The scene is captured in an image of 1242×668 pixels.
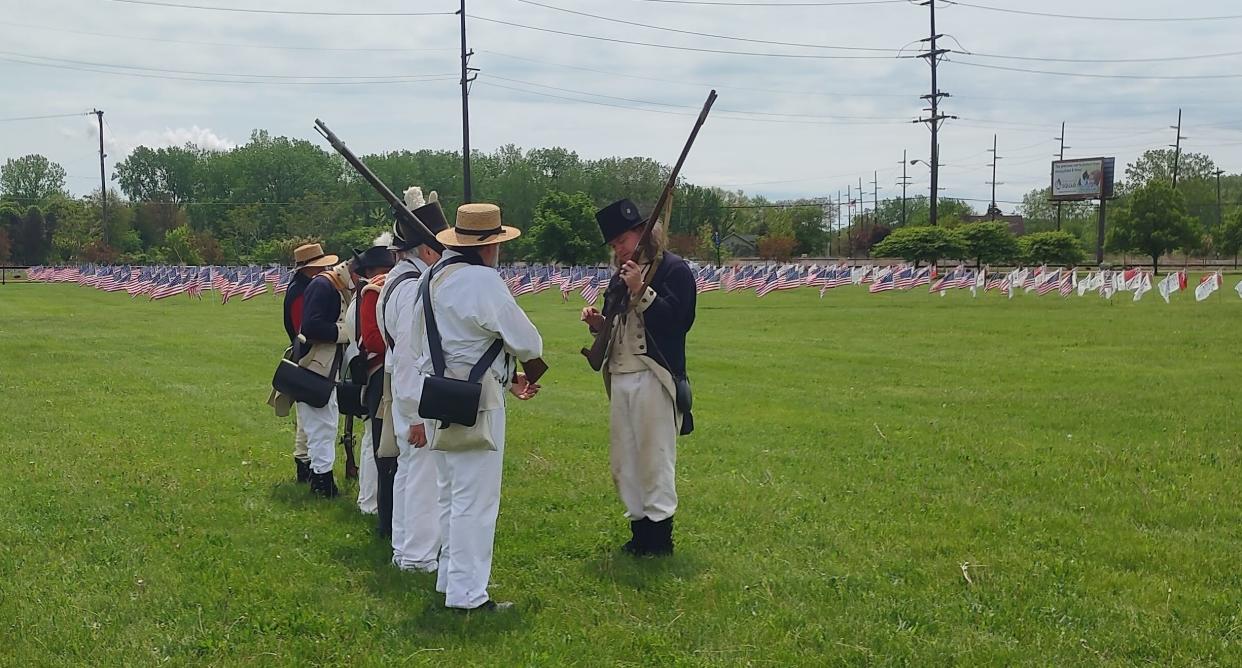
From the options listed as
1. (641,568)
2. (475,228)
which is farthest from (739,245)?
(475,228)

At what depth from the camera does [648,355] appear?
21.7 ft

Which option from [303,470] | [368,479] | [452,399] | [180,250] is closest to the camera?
[452,399]

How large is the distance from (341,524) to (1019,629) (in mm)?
4754

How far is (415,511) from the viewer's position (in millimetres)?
6500

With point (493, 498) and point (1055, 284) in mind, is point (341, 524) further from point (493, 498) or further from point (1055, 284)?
point (1055, 284)

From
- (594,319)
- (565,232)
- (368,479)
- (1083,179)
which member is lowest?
(368,479)

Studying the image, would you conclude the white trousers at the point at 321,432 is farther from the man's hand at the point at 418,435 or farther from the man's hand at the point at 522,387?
the man's hand at the point at 418,435

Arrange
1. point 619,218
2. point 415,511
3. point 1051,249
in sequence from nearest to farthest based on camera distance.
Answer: point 415,511 < point 619,218 < point 1051,249

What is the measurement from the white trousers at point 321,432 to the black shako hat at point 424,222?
2134mm

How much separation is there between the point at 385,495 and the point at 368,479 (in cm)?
57

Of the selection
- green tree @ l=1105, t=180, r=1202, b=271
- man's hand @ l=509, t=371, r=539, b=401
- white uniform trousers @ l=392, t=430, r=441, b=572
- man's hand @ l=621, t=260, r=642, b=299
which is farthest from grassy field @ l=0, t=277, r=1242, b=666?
green tree @ l=1105, t=180, r=1202, b=271

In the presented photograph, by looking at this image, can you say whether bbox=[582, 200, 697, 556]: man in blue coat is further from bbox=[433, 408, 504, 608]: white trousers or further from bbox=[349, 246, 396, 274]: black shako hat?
bbox=[349, 246, 396, 274]: black shako hat

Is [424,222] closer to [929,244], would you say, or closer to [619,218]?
[619,218]

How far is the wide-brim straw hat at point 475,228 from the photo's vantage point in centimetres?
570
